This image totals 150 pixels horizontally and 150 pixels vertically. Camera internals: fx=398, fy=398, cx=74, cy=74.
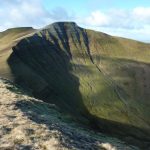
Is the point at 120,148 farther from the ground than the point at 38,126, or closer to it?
closer to it

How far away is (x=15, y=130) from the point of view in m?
25.5

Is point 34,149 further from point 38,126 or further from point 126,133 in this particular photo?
point 126,133

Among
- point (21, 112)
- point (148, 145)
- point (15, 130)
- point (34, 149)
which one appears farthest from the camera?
point (148, 145)

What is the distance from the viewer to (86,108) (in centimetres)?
19500

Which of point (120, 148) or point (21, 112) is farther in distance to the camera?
point (21, 112)

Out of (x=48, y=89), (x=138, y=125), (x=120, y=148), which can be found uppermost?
(x=120, y=148)

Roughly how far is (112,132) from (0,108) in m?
146

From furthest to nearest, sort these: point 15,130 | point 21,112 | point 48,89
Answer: point 48,89, point 21,112, point 15,130

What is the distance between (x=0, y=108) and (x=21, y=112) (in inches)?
78.8

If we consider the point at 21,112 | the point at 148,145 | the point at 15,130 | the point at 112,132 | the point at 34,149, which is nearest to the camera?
the point at 34,149

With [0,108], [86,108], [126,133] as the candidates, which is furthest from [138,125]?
[0,108]

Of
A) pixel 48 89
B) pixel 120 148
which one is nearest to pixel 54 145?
pixel 120 148

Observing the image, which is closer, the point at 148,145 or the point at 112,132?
the point at 148,145

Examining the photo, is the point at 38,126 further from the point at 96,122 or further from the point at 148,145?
the point at 96,122
